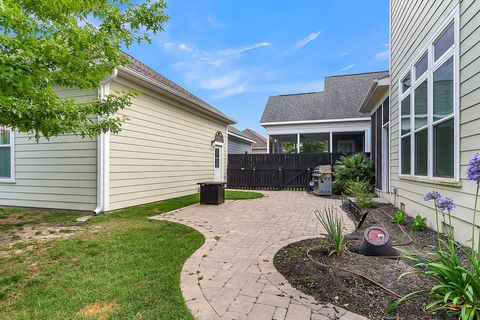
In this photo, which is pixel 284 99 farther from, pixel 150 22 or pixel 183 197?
pixel 150 22

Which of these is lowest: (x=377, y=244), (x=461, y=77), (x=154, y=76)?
(x=377, y=244)

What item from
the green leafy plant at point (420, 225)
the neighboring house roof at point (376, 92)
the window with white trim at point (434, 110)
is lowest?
the green leafy plant at point (420, 225)

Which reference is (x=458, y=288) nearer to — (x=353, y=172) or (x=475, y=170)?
(x=475, y=170)

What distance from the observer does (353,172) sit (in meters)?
9.85

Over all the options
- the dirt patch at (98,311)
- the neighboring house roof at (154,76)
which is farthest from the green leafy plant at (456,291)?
the neighboring house roof at (154,76)

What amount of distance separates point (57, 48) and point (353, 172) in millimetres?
9392

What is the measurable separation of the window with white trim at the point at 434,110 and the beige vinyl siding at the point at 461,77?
170mm

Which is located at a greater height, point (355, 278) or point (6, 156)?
point (6, 156)

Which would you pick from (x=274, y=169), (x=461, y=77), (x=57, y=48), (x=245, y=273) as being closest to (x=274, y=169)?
(x=274, y=169)

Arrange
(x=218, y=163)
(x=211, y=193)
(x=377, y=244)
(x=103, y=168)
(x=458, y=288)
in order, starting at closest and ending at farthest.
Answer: (x=458, y=288), (x=377, y=244), (x=103, y=168), (x=211, y=193), (x=218, y=163)

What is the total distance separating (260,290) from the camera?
8.25 feet

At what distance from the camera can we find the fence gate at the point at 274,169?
39.6 ft

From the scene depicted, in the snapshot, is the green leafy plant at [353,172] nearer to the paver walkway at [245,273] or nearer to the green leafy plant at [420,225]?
the paver walkway at [245,273]

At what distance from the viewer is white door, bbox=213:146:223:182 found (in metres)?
12.1
